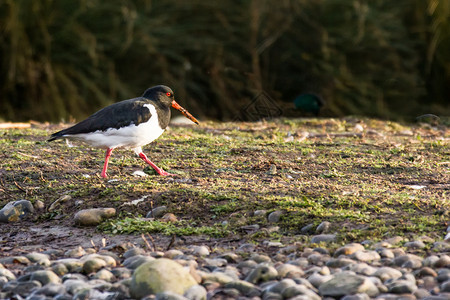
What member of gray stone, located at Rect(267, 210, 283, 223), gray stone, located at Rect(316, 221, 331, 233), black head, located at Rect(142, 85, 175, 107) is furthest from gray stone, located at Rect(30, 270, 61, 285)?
black head, located at Rect(142, 85, 175, 107)

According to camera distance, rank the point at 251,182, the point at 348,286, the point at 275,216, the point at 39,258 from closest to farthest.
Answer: the point at 348,286, the point at 39,258, the point at 275,216, the point at 251,182

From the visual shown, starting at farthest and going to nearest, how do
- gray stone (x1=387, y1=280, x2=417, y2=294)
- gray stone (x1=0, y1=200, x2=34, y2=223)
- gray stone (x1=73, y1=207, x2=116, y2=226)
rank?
gray stone (x1=0, y1=200, x2=34, y2=223) < gray stone (x1=73, y1=207, x2=116, y2=226) < gray stone (x1=387, y1=280, x2=417, y2=294)

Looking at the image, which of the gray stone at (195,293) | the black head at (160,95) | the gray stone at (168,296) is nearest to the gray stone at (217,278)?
A: the gray stone at (195,293)

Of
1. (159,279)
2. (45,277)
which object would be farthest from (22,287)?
(159,279)

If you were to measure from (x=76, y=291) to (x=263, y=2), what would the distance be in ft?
25.6

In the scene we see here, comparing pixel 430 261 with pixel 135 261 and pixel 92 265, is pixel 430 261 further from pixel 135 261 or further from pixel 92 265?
pixel 92 265

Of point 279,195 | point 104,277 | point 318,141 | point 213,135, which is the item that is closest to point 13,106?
point 213,135

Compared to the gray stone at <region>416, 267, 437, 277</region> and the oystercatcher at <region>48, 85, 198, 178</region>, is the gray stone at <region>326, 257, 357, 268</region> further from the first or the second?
the oystercatcher at <region>48, 85, 198, 178</region>

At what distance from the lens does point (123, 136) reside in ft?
16.6

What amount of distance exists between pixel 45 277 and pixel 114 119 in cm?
200

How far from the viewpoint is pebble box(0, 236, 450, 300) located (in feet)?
9.86

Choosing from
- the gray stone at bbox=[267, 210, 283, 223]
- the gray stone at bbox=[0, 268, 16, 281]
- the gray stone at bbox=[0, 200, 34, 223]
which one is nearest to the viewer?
the gray stone at bbox=[0, 268, 16, 281]

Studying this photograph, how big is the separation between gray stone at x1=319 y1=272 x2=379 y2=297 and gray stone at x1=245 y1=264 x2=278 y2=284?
25cm

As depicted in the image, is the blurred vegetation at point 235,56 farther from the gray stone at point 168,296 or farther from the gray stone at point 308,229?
the gray stone at point 168,296
